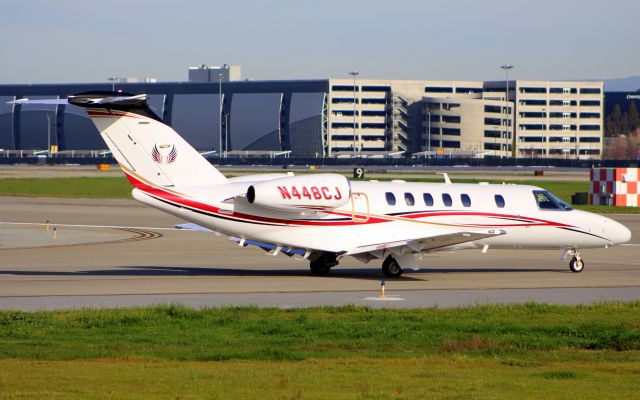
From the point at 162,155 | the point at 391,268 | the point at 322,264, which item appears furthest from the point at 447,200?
the point at 162,155

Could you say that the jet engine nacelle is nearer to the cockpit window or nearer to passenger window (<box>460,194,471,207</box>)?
passenger window (<box>460,194,471,207</box>)

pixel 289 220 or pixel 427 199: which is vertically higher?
pixel 427 199

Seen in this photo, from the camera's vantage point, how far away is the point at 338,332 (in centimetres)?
1834

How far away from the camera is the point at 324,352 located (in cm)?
1636

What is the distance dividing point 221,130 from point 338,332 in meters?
179

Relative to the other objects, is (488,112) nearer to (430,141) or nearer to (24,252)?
(430,141)

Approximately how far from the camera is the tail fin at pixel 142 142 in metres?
27.2

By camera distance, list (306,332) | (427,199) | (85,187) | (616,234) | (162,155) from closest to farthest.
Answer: (306,332) → (162,155) → (427,199) → (616,234) → (85,187)

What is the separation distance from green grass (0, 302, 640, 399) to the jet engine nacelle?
6626 millimetres

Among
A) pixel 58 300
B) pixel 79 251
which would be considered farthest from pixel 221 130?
pixel 58 300

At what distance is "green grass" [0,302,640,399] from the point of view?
13023 mm

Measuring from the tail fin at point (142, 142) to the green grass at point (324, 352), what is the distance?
7071mm

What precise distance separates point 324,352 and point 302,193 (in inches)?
483

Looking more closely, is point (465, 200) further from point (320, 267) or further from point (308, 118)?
point (308, 118)
